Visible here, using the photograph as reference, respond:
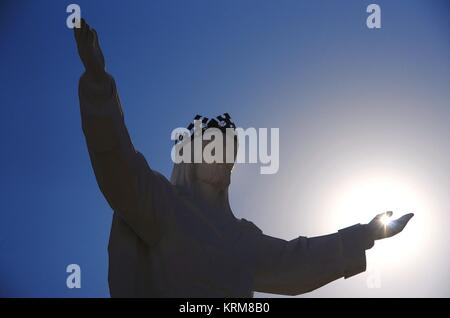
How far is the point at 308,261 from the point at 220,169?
1164mm

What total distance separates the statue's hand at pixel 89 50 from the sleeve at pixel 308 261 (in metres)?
2.16

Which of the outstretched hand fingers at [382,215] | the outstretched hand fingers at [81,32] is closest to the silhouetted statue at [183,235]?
the outstretched hand fingers at [81,32]

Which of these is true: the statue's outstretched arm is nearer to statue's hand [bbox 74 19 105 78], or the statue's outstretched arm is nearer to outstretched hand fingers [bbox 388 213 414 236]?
statue's hand [bbox 74 19 105 78]

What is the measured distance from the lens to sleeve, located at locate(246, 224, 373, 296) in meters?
8.52

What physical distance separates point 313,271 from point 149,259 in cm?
148

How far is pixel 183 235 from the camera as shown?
8.22 meters

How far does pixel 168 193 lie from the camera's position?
8.35 metres

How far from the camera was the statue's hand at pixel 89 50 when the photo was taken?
7566 millimetres

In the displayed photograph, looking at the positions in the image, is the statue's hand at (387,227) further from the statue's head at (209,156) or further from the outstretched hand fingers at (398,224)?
the statue's head at (209,156)

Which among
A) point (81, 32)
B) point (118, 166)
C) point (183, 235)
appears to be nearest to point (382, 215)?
point (183, 235)

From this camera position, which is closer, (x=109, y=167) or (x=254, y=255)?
(x=109, y=167)

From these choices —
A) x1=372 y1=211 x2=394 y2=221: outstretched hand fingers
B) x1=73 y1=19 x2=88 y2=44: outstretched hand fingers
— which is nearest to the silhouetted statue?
x1=73 y1=19 x2=88 y2=44: outstretched hand fingers
